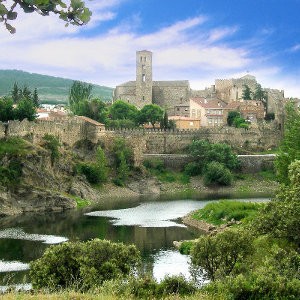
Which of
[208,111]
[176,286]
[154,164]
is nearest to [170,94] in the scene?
[208,111]

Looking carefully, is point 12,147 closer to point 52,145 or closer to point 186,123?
point 52,145

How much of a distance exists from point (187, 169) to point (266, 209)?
7192 cm

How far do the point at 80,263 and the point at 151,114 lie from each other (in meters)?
88.4

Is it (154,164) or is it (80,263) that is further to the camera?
(154,164)

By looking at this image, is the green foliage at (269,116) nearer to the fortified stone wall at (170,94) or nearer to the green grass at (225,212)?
the fortified stone wall at (170,94)

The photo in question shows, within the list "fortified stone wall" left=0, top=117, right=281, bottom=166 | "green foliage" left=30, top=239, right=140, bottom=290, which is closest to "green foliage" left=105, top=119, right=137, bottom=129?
"fortified stone wall" left=0, top=117, right=281, bottom=166

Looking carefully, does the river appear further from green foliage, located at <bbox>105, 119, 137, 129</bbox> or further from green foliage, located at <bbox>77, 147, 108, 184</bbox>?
green foliage, located at <bbox>105, 119, 137, 129</bbox>

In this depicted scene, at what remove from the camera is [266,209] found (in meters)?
29.8

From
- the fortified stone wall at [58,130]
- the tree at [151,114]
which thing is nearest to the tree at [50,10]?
the fortified stone wall at [58,130]

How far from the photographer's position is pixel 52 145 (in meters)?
84.4

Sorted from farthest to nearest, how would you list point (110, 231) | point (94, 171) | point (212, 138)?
point (212, 138) < point (94, 171) < point (110, 231)

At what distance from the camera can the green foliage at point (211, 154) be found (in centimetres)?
10075

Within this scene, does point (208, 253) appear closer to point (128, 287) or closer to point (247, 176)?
point (128, 287)

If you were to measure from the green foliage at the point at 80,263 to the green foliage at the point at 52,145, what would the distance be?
5422 centimetres
